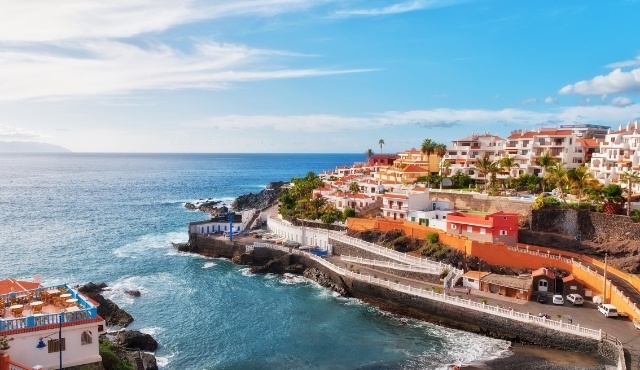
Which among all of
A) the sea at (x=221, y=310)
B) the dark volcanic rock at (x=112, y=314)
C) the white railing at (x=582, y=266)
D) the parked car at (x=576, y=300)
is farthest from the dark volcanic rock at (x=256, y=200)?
the parked car at (x=576, y=300)

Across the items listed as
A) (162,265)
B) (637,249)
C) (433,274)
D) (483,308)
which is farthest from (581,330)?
(162,265)

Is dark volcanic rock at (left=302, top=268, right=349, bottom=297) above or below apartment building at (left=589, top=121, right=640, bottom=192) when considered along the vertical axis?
below

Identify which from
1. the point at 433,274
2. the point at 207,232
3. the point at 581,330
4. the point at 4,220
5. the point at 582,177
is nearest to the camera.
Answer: the point at 581,330

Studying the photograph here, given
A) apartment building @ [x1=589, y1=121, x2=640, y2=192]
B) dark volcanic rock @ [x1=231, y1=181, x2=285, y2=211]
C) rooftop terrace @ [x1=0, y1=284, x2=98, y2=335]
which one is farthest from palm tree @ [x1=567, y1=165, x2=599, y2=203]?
dark volcanic rock @ [x1=231, y1=181, x2=285, y2=211]

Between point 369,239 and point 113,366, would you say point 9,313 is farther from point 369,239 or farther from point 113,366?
point 369,239

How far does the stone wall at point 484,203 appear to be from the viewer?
6731cm

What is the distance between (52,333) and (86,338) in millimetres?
1495

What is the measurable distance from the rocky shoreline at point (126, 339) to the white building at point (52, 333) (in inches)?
195

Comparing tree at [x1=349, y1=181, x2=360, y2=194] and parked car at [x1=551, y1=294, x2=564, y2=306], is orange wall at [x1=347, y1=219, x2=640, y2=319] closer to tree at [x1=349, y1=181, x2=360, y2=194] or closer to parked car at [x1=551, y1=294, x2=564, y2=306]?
parked car at [x1=551, y1=294, x2=564, y2=306]

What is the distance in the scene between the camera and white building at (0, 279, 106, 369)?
74.4 feet

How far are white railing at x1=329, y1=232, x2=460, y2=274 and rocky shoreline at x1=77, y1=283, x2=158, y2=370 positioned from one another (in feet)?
82.4

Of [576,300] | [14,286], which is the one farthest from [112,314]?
[576,300]

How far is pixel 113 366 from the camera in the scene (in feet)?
86.2

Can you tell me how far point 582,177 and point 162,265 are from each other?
177ft
